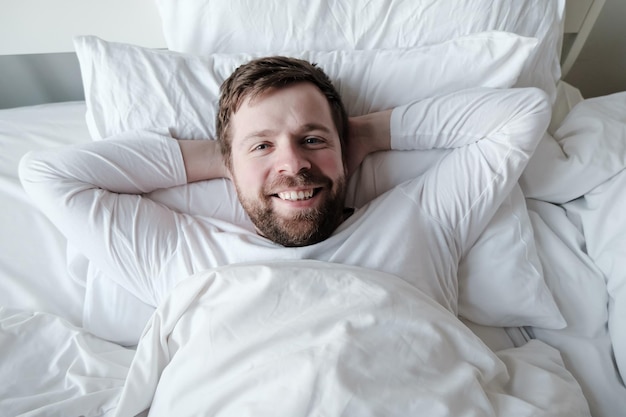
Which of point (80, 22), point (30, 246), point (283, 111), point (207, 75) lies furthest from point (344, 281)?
point (80, 22)

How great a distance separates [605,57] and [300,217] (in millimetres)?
1352

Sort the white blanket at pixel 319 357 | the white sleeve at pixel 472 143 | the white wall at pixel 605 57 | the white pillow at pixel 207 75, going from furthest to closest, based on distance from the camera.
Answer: the white wall at pixel 605 57 → the white pillow at pixel 207 75 → the white sleeve at pixel 472 143 → the white blanket at pixel 319 357

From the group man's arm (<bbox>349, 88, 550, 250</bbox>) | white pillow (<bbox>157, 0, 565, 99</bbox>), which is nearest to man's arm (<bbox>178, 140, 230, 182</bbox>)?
white pillow (<bbox>157, 0, 565, 99</bbox>)

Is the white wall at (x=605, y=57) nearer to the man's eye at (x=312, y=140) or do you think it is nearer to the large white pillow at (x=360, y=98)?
the large white pillow at (x=360, y=98)

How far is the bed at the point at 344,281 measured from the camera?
26.6 inches

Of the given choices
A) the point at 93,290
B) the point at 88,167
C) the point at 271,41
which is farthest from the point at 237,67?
the point at 93,290

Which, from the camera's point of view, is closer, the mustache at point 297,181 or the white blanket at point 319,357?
the white blanket at point 319,357

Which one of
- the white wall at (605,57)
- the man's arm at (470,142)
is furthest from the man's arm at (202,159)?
the white wall at (605,57)

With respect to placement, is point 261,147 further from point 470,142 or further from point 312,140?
point 470,142

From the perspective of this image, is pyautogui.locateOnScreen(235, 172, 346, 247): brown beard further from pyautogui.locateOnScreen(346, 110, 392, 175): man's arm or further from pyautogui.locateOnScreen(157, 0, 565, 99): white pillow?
pyautogui.locateOnScreen(157, 0, 565, 99): white pillow

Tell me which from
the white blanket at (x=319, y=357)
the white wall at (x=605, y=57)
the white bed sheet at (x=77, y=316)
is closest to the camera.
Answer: the white blanket at (x=319, y=357)

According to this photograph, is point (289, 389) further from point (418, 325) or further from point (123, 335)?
point (123, 335)

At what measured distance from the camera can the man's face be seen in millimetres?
878

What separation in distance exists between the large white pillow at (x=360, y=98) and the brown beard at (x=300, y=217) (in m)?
0.15
